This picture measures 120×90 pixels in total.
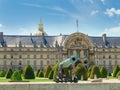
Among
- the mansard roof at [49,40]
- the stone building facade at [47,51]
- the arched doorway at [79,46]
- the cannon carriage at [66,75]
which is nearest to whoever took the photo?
the cannon carriage at [66,75]

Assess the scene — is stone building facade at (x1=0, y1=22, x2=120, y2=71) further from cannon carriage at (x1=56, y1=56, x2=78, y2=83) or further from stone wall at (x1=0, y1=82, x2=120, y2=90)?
stone wall at (x1=0, y1=82, x2=120, y2=90)

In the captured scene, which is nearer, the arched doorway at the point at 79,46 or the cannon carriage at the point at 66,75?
the cannon carriage at the point at 66,75

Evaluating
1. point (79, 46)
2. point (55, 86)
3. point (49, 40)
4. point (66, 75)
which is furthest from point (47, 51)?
point (55, 86)

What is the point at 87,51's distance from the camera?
9481cm

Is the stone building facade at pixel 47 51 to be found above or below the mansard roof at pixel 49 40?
below

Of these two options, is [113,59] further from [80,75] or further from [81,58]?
[80,75]

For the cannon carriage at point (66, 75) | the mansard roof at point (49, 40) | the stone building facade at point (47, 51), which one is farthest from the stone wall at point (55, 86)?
the mansard roof at point (49, 40)

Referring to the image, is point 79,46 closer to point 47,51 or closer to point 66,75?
point 47,51

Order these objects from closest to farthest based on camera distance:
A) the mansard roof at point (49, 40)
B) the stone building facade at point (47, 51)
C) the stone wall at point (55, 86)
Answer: the stone wall at point (55, 86), the stone building facade at point (47, 51), the mansard roof at point (49, 40)

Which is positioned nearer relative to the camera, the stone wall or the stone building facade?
the stone wall

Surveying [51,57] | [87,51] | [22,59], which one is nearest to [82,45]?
[87,51]

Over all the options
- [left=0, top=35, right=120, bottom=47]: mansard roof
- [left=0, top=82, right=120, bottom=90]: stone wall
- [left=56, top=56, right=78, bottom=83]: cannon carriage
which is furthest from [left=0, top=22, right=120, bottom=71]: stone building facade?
[left=0, top=82, right=120, bottom=90]: stone wall

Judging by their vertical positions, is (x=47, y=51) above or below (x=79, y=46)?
below

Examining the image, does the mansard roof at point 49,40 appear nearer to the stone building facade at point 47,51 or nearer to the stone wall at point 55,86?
the stone building facade at point 47,51
